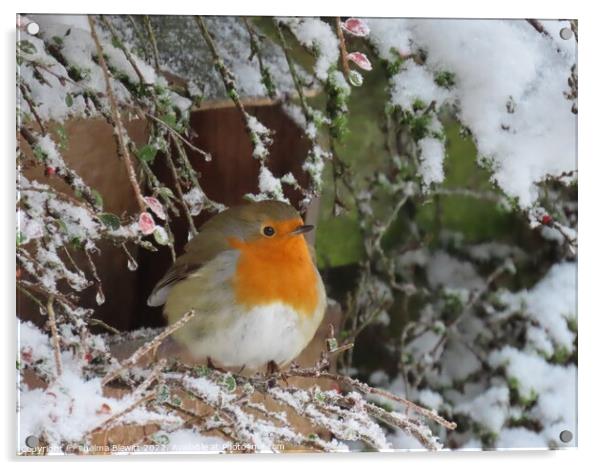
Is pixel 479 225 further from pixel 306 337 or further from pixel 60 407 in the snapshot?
pixel 60 407

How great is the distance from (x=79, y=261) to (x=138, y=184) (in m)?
0.13

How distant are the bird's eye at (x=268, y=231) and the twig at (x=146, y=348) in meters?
0.15

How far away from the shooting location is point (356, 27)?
134 centimetres

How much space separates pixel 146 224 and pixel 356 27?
0.42 m

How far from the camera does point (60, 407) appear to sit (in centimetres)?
126

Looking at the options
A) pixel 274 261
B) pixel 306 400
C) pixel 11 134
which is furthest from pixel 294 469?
pixel 11 134

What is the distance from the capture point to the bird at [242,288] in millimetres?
1259

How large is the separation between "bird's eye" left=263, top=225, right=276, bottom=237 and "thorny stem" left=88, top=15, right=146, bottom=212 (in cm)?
17

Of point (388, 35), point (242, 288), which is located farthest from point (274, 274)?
point (388, 35)

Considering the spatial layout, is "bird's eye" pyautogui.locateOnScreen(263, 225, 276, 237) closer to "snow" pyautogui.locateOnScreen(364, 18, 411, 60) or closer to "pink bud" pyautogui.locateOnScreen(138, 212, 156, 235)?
"pink bud" pyautogui.locateOnScreen(138, 212, 156, 235)

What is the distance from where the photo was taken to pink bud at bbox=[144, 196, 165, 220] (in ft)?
4.17

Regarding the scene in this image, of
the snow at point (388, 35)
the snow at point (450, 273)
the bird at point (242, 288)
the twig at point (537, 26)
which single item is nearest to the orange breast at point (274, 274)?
the bird at point (242, 288)

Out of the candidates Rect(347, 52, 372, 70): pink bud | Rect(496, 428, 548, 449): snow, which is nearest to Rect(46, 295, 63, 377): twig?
Rect(347, 52, 372, 70): pink bud
